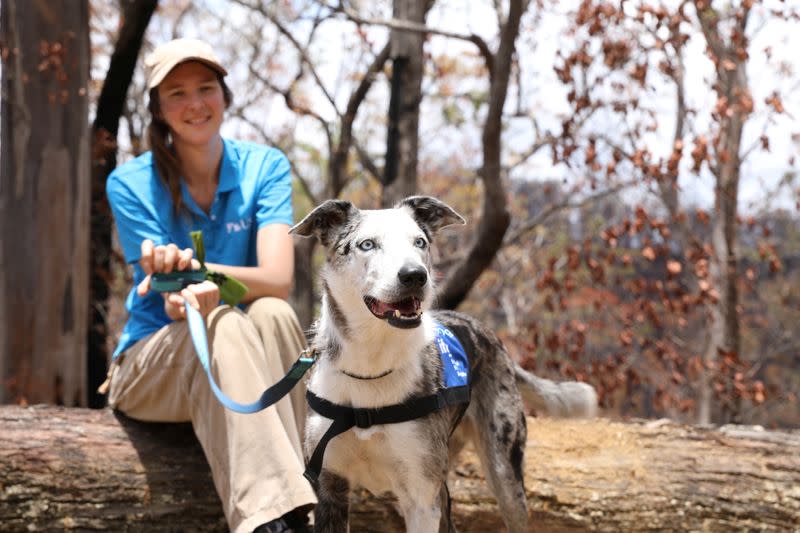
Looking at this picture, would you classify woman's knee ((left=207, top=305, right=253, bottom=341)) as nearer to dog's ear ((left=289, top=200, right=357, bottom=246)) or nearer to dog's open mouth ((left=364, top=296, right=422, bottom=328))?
dog's ear ((left=289, top=200, right=357, bottom=246))

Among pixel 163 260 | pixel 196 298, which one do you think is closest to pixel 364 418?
A: pixel 196 298

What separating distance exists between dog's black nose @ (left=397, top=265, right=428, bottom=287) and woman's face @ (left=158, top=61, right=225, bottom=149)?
1.62 m

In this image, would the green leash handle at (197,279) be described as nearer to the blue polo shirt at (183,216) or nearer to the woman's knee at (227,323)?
the woman's knee at (227,323)

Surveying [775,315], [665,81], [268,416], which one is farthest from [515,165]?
[775,315]

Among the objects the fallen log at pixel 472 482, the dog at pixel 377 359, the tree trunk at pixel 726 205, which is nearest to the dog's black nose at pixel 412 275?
the dog at pixel 377 359

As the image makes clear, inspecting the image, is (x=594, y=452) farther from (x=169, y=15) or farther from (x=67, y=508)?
(x=169, y=15)

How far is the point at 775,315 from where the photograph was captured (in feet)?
48.4

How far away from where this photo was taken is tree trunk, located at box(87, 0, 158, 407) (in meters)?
6.80

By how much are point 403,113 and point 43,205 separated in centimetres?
291

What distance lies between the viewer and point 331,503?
2939mm

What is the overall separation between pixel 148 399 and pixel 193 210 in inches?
36.2

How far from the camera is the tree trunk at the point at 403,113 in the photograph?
22.2 feet

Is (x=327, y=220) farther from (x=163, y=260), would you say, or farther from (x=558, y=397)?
(x=558, y=397)

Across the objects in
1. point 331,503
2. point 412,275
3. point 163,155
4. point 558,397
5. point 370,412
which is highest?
point 163,155
